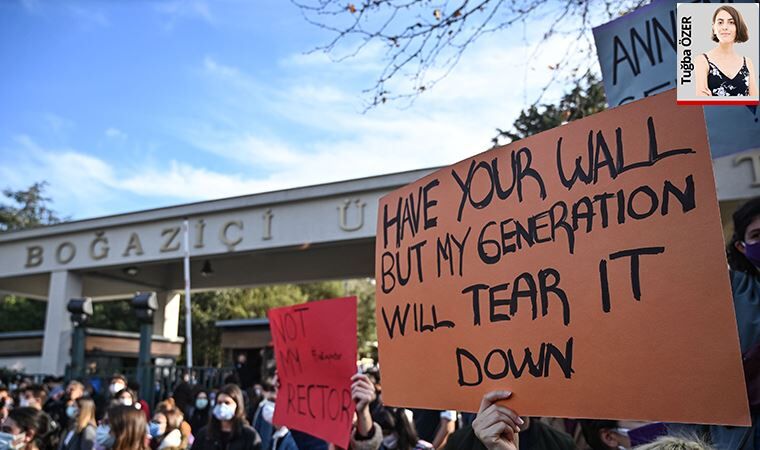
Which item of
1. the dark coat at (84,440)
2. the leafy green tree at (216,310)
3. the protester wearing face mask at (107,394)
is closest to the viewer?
the dark coat at (84,440)

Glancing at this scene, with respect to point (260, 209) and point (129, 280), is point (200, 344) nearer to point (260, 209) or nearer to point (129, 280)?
point (129, 280)

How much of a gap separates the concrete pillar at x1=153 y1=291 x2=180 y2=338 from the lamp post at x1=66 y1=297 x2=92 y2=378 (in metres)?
6.82

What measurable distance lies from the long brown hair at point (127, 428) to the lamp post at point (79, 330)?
8.34m

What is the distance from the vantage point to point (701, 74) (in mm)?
2162

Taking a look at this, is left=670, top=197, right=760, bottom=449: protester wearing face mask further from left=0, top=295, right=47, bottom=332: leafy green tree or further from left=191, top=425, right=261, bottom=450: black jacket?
left=0, top=295, right=47, bottom=332: leafy green tree

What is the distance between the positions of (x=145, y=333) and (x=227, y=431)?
5.99 m

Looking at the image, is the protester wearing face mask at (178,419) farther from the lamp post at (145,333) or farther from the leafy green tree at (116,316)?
the leafy green tree at (116,316)

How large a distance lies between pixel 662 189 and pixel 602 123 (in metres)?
0.31

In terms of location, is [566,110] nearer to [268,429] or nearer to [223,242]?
[268,429]

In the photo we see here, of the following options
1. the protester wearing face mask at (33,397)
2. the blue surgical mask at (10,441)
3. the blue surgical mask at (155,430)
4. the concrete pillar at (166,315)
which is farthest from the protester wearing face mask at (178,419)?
the concrete pillar at (166,315)

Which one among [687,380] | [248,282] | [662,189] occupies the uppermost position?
[248,282]

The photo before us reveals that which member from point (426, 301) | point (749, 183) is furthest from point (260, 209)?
point (426, 301)

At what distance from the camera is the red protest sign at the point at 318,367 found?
11.1ft

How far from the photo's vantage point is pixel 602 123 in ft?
6.24
